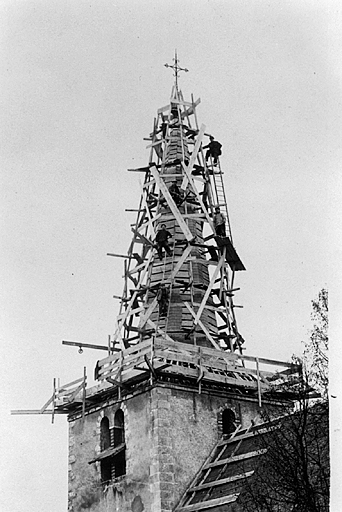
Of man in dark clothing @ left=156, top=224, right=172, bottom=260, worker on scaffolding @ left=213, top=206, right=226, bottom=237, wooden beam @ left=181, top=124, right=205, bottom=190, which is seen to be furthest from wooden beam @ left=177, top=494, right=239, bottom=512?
wooden beam @ left=181, top=124, right=205, bottom=190

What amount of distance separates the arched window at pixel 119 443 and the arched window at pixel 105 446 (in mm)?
415

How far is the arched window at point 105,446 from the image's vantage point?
31469 millimetres

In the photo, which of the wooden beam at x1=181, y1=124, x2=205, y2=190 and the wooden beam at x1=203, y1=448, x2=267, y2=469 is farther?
the wooden beam at x1=181, y1=124, x2=205, y2=190

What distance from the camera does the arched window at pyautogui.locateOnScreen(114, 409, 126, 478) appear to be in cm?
3092

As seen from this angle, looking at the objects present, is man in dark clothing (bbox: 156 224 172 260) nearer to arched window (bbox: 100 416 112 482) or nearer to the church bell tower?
the church bell tower

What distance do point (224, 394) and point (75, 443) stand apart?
5885 mm

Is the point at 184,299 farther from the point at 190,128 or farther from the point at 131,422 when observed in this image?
the point at 190,128

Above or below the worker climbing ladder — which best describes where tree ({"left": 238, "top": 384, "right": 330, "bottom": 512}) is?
below

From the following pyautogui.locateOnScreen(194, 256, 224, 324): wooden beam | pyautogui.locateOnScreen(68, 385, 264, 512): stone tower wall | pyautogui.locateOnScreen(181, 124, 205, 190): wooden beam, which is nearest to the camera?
pyautogui.locateOnScreen(68, 385, 264, 512): stone tower wall

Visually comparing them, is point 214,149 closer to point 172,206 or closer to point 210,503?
point 172,206

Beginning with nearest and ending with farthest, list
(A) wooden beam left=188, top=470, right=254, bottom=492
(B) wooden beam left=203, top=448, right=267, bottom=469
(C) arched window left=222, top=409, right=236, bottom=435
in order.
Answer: (A) wooden beam left=188, top=470, right=254, bottom=492, (B) wooden beam left=203, top=448, right=267, bottom=469, (C) arched window left=222, top=409, right=236, bottom=435

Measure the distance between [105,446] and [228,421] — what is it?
443cm

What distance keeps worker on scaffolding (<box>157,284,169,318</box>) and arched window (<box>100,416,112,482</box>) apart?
454 cm

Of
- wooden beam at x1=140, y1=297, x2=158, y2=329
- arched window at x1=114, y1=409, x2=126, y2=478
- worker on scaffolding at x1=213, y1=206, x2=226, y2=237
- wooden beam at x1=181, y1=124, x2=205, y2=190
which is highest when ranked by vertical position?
wooden beam at x1=181, y1=124, x2=205, y2=190
